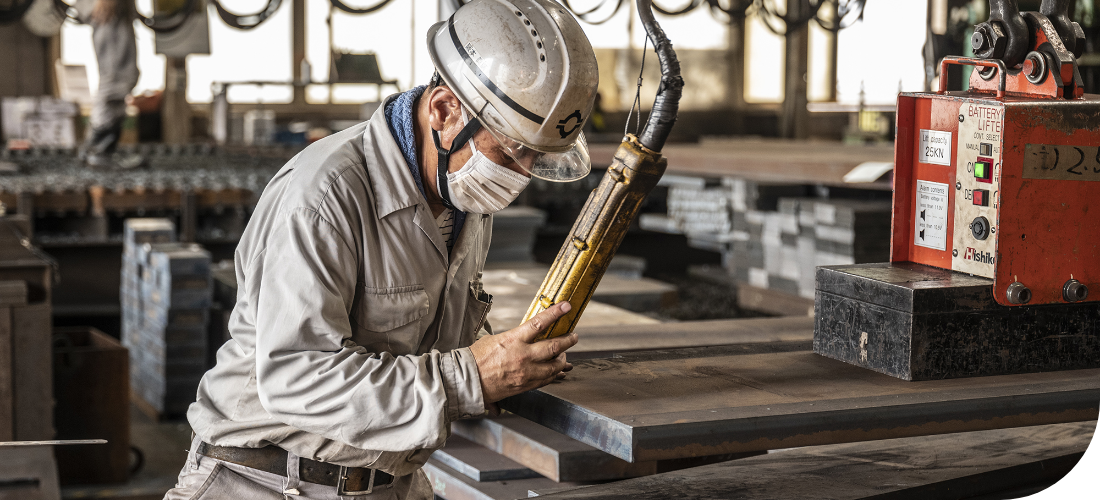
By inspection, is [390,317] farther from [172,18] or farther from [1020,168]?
[172,18]

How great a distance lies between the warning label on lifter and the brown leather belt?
111 centimetres

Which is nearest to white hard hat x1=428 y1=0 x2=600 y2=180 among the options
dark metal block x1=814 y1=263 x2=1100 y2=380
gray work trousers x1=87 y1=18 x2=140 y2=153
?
dark metal block x1=814 y1=263 x2=1100 y2=380

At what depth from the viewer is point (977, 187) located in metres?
1.90

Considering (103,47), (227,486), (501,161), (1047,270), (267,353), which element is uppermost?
(103,47)

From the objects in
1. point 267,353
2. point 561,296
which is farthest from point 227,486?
point 561,296

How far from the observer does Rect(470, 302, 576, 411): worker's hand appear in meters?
1.74

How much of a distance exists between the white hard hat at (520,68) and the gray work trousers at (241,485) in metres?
0.69

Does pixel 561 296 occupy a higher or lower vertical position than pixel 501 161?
lower

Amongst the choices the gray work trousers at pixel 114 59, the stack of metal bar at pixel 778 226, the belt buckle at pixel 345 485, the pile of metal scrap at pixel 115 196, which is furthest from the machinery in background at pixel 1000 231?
the gray work trousers at pixel 114 59

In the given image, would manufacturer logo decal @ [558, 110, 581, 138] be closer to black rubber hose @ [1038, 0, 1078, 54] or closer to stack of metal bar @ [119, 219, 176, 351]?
black rubber hose @ [1038, 0, 1078, 54]

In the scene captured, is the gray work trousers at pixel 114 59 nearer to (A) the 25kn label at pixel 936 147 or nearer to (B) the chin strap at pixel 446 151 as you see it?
(B) the chin strap at pixel 446 151

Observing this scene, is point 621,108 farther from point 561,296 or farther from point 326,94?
point 561,296

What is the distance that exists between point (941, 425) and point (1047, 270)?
1.26ft

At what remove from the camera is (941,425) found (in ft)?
5.73
